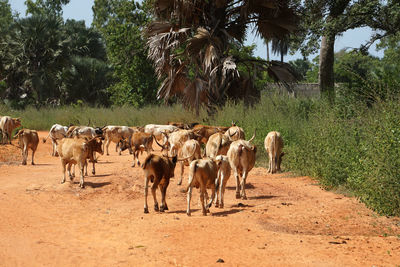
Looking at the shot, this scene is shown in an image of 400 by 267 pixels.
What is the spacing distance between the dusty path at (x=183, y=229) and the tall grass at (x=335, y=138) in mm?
465

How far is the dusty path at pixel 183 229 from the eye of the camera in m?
6.20

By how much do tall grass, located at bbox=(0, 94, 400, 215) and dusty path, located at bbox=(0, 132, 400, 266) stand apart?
46 cm

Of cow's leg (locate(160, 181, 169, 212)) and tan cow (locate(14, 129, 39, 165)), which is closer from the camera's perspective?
cow's leg (locate(160, 181, 169, 212))

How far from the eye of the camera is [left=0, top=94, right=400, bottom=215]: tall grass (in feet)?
26.7

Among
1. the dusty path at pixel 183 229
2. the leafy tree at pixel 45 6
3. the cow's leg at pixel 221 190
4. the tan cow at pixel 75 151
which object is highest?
the leafy tree at pixel 45 6

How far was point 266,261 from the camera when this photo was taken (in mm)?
6016

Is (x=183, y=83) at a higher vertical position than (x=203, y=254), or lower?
higher

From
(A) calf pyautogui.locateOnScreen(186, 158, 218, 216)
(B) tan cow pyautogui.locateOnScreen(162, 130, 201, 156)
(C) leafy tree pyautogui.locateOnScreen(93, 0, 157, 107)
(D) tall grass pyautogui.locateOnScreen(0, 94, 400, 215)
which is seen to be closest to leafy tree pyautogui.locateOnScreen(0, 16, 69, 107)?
(C) leafy tree pyautogui.locateOnScreen(93, 0, 157, 107)

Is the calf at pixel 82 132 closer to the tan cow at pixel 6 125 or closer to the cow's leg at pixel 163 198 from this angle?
the tan cow at pixel 6 125

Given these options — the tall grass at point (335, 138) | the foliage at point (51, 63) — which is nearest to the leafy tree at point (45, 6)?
the foliage at point (51, 63)

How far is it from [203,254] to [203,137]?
8.40m

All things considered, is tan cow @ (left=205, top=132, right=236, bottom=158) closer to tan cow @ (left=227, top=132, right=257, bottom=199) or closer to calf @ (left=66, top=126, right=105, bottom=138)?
tan cow @ (left=227, top=132, right=257, bottom=199)

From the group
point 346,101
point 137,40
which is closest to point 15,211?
point 346,101

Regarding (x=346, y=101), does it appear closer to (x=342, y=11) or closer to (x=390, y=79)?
(x=390, y=79)
